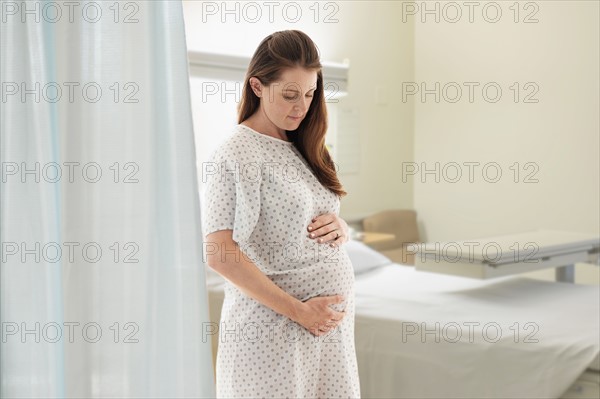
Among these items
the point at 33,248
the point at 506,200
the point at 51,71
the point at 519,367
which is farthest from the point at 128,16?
the point at 506,200

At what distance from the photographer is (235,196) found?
1.53 metres

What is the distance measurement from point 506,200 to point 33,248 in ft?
6.99

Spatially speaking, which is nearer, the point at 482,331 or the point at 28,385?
the point at 28,385

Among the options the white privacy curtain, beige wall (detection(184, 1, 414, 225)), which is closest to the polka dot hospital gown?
the white privacy curtain

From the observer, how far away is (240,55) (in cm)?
305

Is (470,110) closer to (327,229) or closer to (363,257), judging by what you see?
(363,257)

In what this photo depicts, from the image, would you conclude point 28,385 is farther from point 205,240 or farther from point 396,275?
point 396,275

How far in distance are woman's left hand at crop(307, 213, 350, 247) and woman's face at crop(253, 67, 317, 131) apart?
7.7 inches

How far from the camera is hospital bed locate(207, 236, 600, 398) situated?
2.19 m

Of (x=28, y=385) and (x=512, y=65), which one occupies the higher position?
(x=512, y=65)

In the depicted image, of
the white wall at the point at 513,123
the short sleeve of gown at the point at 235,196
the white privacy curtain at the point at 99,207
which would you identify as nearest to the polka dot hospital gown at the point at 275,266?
the short sleeve of gown at the point at 235,196

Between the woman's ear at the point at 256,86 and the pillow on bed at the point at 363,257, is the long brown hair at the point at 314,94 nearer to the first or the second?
the woman's ear at the point at 256,86

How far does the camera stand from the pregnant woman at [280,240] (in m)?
1.53

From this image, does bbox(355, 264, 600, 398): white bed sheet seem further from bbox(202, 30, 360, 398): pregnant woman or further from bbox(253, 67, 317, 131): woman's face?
bbox(253, 67, 317, 131): woman's face
